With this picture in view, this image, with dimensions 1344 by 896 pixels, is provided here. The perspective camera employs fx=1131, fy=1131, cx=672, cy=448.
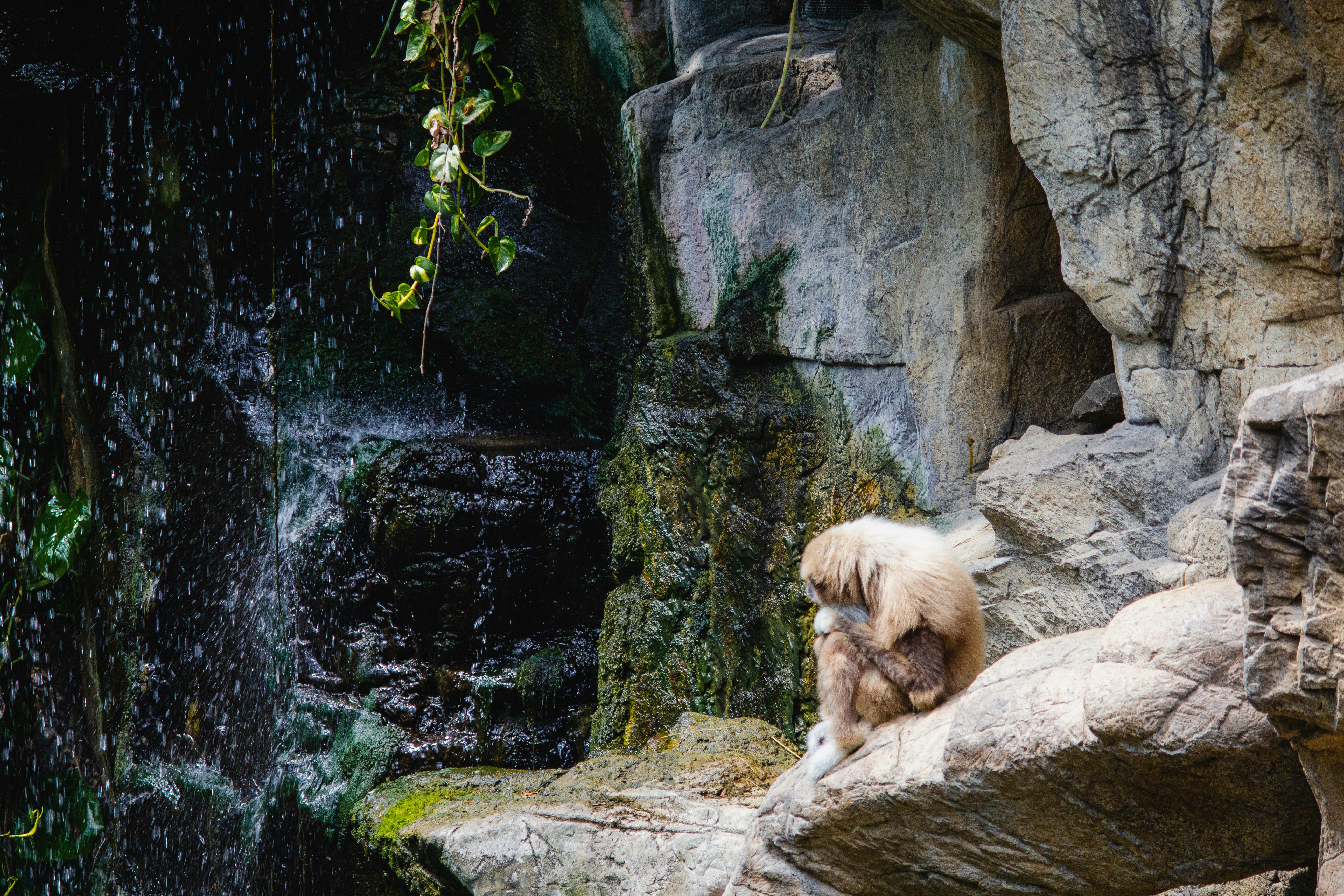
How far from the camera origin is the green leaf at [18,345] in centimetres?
772

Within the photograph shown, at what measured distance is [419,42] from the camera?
5410 mm

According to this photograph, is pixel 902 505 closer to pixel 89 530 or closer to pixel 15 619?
pixel 89 530

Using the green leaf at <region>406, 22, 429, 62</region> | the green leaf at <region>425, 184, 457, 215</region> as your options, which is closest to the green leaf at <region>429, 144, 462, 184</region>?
the green leaf at <region>425, 184, 457, 215</region>

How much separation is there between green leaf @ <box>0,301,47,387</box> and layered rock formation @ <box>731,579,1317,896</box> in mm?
6544

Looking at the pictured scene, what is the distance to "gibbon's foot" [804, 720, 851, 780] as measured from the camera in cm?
352

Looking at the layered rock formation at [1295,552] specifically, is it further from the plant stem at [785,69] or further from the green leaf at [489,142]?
the green leaf at [489,142]

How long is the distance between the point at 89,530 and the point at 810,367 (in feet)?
16.6

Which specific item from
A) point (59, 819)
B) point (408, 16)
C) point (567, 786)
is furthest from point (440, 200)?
point (59, 819)

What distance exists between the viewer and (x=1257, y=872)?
286cm

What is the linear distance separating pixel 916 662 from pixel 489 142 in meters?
3.36

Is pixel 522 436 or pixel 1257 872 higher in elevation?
pixel 522 436

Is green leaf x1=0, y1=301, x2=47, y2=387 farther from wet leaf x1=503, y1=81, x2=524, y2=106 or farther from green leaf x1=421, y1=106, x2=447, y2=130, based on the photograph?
wet leaf x1=503, y1=81, x2=524, y2=106

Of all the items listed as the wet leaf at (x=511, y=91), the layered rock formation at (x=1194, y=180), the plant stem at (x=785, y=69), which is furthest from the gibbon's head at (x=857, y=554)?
the wet leaf at (x=511, y=91)

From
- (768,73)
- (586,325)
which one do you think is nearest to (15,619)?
(586,325)
